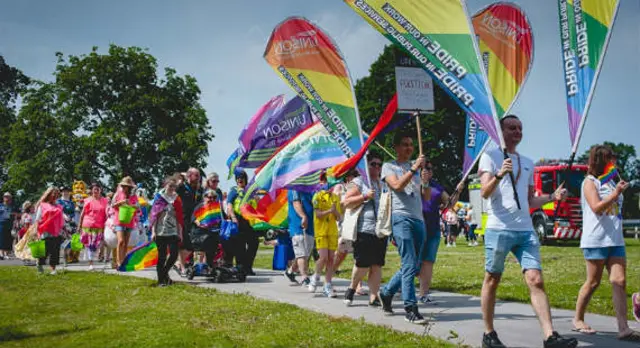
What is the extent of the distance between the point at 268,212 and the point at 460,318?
19.9ft

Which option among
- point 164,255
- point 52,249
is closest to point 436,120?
point 52,249

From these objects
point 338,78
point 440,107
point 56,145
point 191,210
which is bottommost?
point 191,210

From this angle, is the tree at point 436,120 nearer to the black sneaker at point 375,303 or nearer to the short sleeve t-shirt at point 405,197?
the black sneaker at point 375,303

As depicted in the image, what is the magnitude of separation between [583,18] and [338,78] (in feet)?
15.1

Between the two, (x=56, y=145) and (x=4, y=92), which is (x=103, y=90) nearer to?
(x=56, y=145)

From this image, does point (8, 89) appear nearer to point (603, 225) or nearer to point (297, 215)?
point (297, 215)

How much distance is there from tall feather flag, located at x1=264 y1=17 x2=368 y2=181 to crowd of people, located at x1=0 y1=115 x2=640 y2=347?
1047 millimetres

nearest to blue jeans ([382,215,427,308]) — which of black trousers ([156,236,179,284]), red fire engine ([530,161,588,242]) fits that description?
black trousers ([156,236,179,284])

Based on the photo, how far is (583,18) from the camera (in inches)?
227

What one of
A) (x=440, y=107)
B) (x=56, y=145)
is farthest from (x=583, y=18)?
(x=56, y=145)

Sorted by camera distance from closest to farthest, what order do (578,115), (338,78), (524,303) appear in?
(578,115) → (524,303) → (338,78)

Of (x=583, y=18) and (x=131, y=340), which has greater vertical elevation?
(x=583, y=18)

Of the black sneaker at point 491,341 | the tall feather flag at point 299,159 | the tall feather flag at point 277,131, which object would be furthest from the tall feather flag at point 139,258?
the black sneaker at point 491,341

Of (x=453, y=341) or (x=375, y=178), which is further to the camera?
(x=375, y=178)
